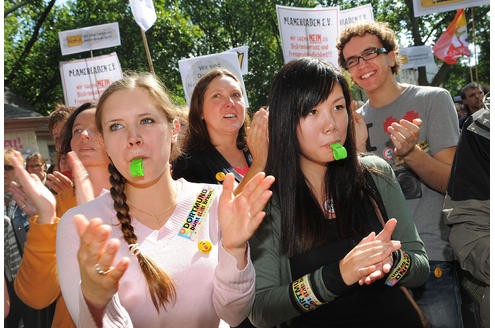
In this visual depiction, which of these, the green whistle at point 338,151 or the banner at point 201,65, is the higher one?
the banner at point 201,65

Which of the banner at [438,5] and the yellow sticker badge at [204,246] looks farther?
the banner at [438,5]

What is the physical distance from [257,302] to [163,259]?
0.38 meters

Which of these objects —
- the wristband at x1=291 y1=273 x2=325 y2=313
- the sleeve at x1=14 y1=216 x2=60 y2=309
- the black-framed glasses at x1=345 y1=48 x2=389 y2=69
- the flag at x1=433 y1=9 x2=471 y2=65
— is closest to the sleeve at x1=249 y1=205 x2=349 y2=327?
the wristband at x1=291 y1=273 x2=325 y2=313

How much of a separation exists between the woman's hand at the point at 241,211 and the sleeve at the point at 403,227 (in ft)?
2.04

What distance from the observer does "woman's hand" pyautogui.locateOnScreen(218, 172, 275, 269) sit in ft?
5.90

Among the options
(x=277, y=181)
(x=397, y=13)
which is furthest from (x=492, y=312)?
(x=397, y=13)

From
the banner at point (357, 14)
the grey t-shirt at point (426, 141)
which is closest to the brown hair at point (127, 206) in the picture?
the grey t-shirt at point (426, 141)

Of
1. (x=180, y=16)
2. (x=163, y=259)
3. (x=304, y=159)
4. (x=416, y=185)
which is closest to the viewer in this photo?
(x=163, y=259)

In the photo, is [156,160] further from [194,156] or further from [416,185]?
[416,185]

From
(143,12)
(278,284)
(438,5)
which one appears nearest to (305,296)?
(278,284)

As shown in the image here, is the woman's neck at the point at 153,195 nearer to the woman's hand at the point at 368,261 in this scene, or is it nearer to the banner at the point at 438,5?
the woman's hand at the point at 368,261

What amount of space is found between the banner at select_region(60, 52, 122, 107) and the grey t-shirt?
556 cm

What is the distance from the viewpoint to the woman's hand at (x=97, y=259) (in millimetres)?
1445

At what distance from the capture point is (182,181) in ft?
7.70
